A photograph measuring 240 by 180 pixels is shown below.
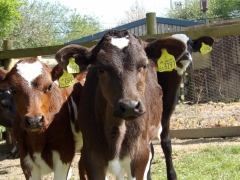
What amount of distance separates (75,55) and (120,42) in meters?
0.56

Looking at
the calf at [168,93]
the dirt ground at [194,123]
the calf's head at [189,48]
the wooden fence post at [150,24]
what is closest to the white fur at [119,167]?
the calf at [168,93]

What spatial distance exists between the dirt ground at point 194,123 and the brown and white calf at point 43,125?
1.96m

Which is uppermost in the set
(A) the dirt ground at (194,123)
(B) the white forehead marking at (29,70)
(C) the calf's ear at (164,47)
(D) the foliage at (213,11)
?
(C) the calf's ear at (164,47)

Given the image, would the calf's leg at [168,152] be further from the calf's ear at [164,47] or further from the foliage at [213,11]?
the foliage at [213,11]

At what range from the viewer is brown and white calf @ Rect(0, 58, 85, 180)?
5.12m

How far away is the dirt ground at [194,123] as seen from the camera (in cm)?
806

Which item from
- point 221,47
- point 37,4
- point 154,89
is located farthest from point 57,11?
point 154,89

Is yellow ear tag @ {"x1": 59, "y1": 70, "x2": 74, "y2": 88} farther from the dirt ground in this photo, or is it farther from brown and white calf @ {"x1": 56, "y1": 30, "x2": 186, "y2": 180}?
the dirt ground

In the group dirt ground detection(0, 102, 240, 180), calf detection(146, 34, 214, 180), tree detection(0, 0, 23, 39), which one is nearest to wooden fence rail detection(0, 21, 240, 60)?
calf detection(146, 34, 214, 180)

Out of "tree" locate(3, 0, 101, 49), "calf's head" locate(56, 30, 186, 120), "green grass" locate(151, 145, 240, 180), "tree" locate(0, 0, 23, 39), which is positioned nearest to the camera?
"calf's head" locate(56, 30, 186, 120)

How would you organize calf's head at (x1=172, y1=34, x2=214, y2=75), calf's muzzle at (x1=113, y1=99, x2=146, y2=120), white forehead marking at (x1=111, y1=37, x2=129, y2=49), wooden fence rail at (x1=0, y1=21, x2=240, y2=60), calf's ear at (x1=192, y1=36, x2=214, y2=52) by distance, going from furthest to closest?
wooden fence rail at (x1=0, y1=21, x2=240, y2=60)
calf's ear at (x1=192, y1=36, x2=214, y2=52)
calf's head at (x1=172, y1=34, x2=214, y2=75)
white forehead marking at (x1=111, y1=37, x2=129, y2=49)
calf's muzzle at (x1=113, y1=99, x2=146, y2=120)

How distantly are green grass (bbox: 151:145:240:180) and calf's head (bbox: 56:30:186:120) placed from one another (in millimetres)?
2331

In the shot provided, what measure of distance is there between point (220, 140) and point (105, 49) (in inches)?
207

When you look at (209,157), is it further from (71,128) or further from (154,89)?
(71,128)
